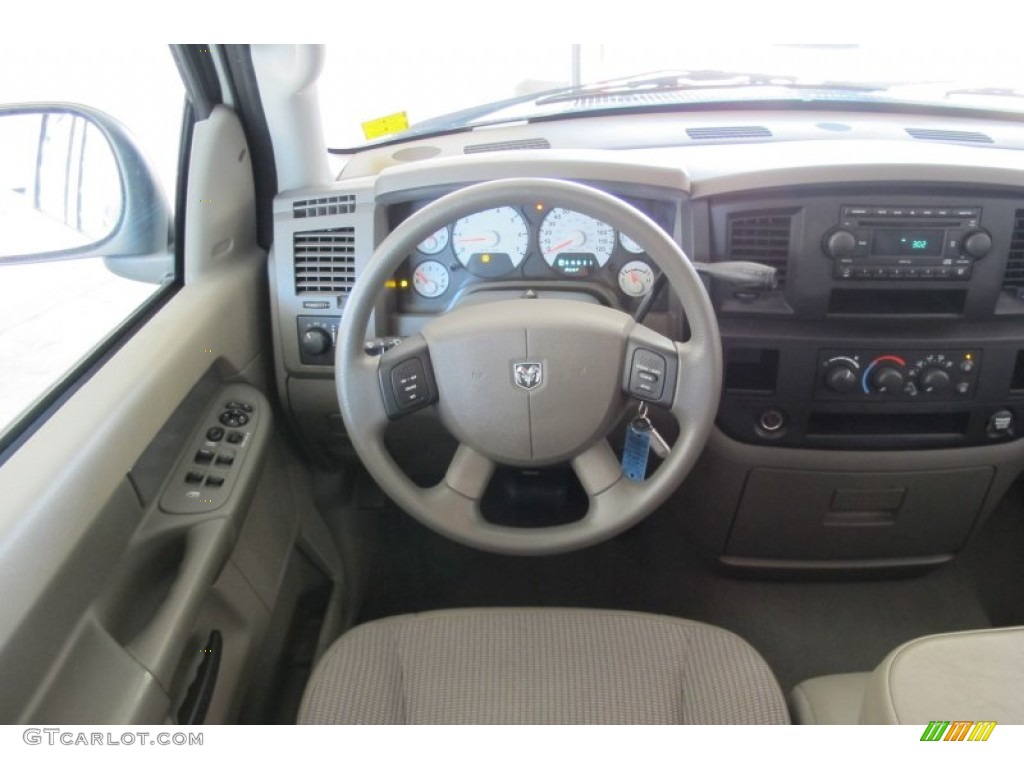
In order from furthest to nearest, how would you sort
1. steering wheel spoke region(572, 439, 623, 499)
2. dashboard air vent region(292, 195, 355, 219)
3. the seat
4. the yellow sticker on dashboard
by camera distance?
the yellow sticker on dashboard
dashboard air vent region(292, 195, 355, 219)
steering wheel spoke region(572, 439, 623, 499)
the seat

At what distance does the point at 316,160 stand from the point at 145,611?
99cm

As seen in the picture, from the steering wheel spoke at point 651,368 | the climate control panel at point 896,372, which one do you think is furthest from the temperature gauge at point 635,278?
the climate control panel at point 896,372

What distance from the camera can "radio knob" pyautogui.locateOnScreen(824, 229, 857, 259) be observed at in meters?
1.30

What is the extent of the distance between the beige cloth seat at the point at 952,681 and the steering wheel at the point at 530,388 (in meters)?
0.38

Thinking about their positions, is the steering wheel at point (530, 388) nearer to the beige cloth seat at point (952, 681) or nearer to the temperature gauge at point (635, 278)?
the temperature gauge at point (635, 278)

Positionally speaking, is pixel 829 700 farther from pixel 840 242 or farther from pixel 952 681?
pixel 840 242

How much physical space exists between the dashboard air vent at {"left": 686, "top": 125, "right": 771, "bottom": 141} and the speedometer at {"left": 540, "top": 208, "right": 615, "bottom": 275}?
20.9 inches

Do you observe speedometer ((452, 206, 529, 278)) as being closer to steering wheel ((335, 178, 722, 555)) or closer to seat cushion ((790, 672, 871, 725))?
steering wheel ((335, 178, 722, 555))

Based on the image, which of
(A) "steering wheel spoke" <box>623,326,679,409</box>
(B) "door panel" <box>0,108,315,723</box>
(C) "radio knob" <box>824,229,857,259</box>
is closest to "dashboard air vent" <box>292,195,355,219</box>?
(B) "door panel" <box>0,108,315,723</box>

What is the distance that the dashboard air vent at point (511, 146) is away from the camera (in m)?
1.70

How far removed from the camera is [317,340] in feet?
4.81

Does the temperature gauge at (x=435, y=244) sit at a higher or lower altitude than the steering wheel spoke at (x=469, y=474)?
higher

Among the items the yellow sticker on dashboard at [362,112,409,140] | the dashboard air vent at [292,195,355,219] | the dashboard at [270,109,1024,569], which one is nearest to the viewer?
the dashboard at [270,109,1024,569]

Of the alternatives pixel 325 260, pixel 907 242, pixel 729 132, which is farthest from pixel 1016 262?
pixel 325 260
